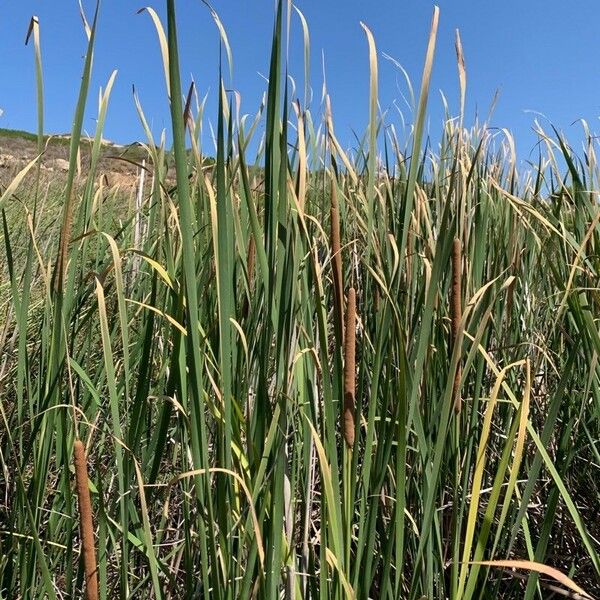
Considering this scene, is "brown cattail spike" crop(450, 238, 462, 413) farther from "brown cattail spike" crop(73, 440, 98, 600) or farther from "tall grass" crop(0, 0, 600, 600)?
"brown cattail spike" crop(73, 440, 98, 600)

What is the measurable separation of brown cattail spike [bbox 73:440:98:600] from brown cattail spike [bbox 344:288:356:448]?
196mm

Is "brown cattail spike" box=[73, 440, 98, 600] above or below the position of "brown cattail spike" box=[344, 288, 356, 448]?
below

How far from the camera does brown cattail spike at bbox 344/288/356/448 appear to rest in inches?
17.7

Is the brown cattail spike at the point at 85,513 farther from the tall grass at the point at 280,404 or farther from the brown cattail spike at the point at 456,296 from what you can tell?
the brown cattail spike at the point at 456,296

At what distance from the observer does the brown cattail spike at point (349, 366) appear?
45cm

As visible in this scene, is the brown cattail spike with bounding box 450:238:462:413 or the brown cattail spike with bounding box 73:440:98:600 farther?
the brown cattail spike with bounding box 450:238:462:413

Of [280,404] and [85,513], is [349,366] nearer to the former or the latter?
[280,404]

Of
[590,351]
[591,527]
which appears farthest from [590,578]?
[590,351]

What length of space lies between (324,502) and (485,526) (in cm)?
15

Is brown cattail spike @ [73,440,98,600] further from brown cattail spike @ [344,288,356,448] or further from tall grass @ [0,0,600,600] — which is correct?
brown cattail spike @ [344,288,356,448]

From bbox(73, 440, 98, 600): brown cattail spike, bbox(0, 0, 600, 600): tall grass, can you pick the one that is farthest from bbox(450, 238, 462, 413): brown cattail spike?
bbox(73, 440, 98, 600): brown cattail spike

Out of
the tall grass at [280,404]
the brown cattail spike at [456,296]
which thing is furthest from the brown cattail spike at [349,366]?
the brown cattail spike at [456,296]

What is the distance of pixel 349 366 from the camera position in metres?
0.46

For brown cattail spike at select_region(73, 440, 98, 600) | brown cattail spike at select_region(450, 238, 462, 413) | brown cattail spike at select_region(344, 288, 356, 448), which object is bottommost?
brown cattail spike at select_region(73, 440, 98, 600)
